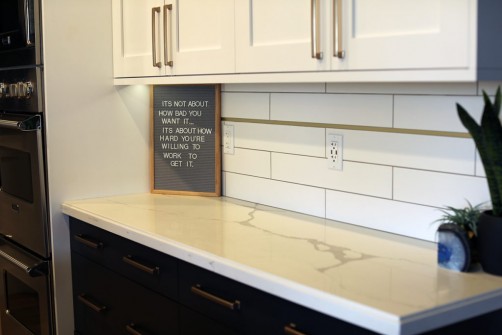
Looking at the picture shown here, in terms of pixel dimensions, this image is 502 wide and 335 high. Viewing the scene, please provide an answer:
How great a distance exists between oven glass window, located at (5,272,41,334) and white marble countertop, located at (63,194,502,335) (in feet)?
1.51

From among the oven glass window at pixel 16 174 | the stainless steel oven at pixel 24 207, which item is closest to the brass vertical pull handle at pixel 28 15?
the stainless steel oven at pixel 24 207

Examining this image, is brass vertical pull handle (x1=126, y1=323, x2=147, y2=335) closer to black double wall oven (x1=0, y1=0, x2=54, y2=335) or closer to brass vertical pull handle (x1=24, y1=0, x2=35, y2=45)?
black double wall oven (x1=0, y1=0, x2=54, y2=335)

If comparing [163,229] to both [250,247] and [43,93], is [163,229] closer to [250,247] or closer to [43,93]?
[250,247]

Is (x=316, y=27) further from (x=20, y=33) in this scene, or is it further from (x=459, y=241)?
(x=20, y=33)

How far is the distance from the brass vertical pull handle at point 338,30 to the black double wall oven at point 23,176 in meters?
1.29

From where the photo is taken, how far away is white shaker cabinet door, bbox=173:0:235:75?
216 cm

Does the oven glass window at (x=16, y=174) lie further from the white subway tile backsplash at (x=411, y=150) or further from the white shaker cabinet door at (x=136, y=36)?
the white subway tile backsplash at (x=411, y=150)

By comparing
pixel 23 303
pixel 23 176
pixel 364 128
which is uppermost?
pixel 364 128

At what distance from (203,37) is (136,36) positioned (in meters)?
0.45

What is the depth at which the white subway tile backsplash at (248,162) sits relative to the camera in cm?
256

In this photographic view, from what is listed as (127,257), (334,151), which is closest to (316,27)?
(334,151)

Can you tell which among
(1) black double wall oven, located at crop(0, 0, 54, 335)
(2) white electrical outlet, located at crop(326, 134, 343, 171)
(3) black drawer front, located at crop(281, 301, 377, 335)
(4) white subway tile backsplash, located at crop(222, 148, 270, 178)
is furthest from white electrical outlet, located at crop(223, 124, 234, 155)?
(3) black drawer front, located at crop(281, 301, 377, 335)

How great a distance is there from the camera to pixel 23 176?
110 inches

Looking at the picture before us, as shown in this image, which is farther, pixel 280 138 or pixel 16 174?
pixel 16 174
